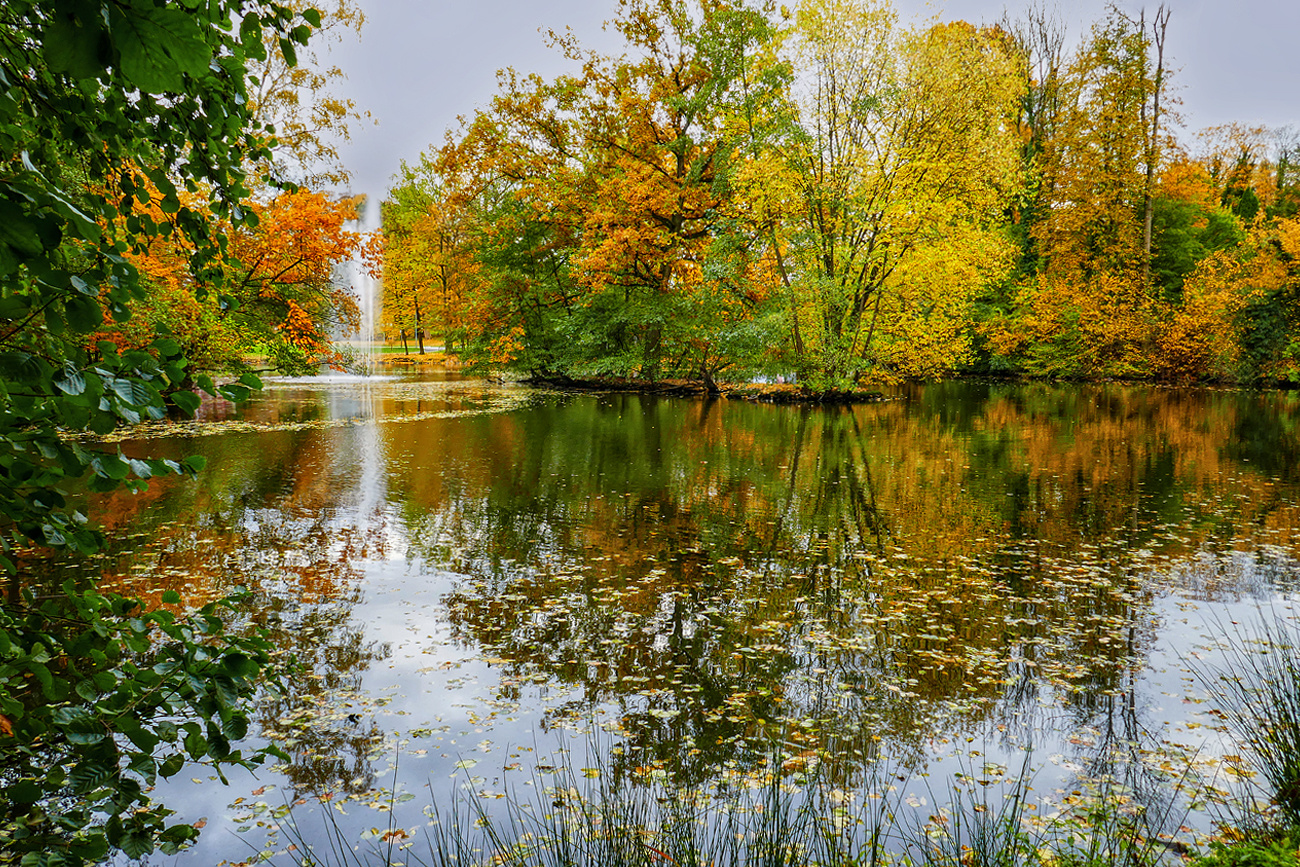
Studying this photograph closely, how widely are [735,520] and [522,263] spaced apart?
2318 cm

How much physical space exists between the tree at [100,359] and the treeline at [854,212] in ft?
65.4

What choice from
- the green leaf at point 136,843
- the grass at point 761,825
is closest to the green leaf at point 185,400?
the green leaf at point 136,843

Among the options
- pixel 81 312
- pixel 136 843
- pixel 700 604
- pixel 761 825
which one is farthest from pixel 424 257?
pixel 81 312

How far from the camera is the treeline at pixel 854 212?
2033 centimetres

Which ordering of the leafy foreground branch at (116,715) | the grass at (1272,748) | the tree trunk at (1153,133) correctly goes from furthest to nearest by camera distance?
the tree trunk at (1153,133) < the grass at (1272,748) < the leafy foreground branch at (116,715)

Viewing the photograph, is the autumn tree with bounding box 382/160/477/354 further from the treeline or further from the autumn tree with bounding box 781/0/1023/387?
the autumn tree with bounding box 781/0/1023/387

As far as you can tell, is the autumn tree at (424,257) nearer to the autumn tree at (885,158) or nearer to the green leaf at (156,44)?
the autumn tree at (885,158)

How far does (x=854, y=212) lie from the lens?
2019 centimetres

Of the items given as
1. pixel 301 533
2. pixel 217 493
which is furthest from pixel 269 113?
pixel 301 533

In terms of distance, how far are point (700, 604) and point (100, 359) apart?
16.9ft

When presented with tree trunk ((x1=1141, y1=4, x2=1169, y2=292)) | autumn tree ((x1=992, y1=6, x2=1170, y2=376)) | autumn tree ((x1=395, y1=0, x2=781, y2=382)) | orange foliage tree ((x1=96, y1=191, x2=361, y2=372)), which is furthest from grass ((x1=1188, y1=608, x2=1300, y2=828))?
tree trunk ((x1=1141, y1=4, x2=1169, y2=292))

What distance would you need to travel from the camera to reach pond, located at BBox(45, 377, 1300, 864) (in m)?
3.90

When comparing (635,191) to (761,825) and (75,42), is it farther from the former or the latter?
(75,42)

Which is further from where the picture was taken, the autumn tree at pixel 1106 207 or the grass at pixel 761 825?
the autumn tree at pixel 1106 207
